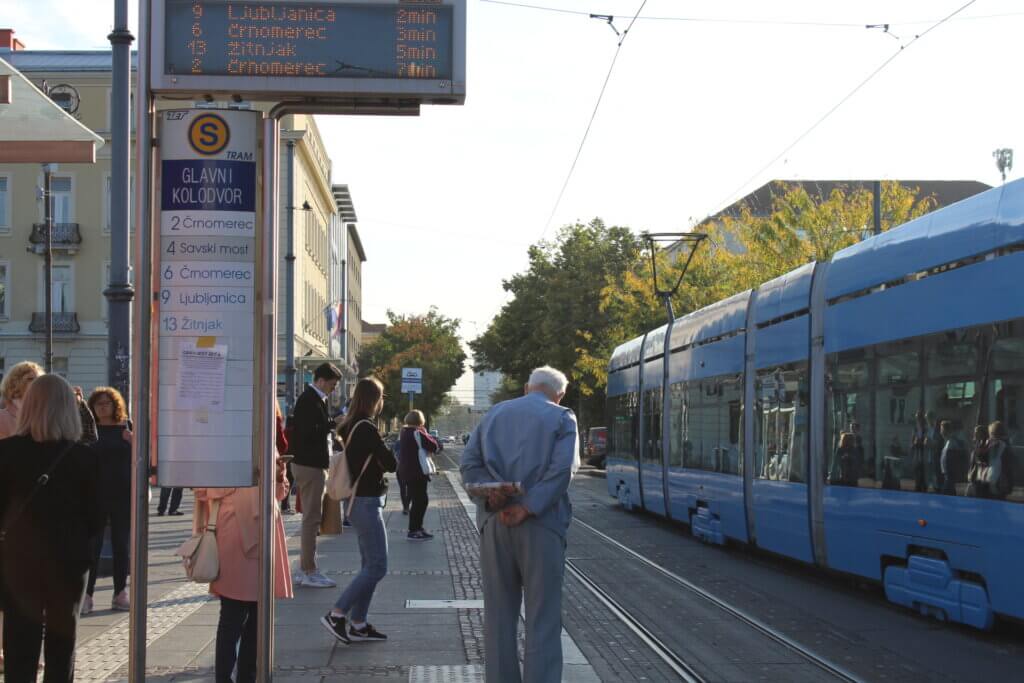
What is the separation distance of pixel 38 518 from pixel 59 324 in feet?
157

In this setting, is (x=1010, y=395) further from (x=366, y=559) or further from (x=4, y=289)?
(x=4, y=289)

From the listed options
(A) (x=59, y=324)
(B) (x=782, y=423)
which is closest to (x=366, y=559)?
(B) (x=782, y=423)

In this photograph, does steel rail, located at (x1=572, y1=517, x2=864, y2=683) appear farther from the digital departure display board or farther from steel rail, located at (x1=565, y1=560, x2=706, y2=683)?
the digital departure display board

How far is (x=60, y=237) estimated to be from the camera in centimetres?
5212

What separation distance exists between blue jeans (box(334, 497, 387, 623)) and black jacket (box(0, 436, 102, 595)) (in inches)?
113

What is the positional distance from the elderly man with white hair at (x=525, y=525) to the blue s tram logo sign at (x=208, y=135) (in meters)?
1.95

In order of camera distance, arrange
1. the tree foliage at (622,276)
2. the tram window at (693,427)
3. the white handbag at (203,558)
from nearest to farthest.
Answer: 1. the white handbag at (203,558)
2. the tram window at (693,427)
3. the tree foliage at (622,276)

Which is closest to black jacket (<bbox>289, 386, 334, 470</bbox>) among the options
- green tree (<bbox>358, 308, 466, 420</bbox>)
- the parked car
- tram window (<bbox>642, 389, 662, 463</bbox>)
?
tram window (<bbox>642, 389, 662, 463</bbox>)

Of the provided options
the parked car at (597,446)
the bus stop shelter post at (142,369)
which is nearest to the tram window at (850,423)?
the bus stop shelter post at (142,369)

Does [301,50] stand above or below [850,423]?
above

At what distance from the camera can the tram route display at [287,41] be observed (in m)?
6.35

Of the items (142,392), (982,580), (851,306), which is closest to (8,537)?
(142,392)

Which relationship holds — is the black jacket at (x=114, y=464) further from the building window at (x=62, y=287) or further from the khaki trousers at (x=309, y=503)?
the building window at (x=62, y=287)

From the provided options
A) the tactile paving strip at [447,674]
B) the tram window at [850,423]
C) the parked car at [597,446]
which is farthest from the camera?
the parked car at [597,446]
